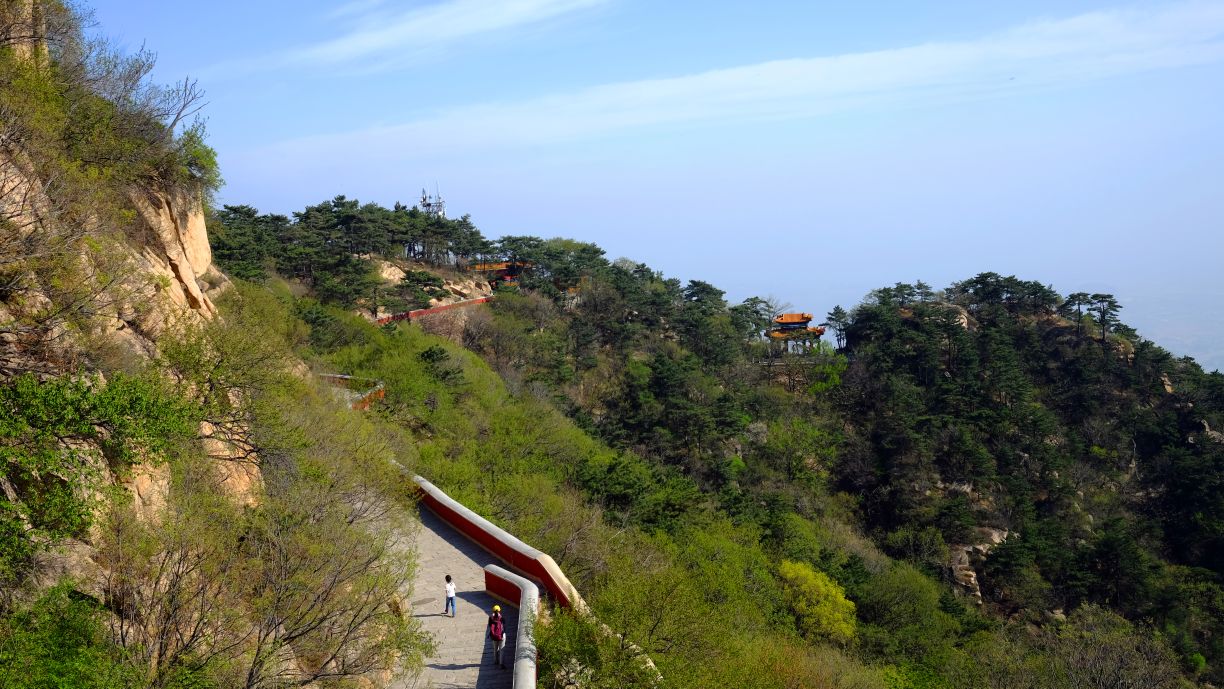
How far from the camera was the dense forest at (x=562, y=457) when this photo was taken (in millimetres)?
9141

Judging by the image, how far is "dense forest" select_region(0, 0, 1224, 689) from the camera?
9.14 meters

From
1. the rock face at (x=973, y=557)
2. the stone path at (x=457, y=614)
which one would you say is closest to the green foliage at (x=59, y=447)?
the stone path at (x=457, y=614)

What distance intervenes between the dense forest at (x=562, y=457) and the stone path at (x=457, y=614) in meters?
0.78

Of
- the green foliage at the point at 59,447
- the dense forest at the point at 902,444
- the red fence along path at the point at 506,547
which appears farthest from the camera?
the dense forest at the point at 902,444

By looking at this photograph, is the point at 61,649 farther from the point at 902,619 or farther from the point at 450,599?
the point at 902,619

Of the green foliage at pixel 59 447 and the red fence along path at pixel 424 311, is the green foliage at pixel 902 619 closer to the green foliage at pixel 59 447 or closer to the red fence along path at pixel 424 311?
the red fence along path at pixel 424 311

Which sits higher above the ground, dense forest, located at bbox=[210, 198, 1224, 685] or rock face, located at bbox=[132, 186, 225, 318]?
rock face, located at bbox=[132, 186, 225, 318]

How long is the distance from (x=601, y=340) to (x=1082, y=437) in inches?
1105

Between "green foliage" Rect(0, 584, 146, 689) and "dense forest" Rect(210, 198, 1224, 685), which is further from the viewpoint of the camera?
"dense forest" Rect(210, 198, 1224, 685)

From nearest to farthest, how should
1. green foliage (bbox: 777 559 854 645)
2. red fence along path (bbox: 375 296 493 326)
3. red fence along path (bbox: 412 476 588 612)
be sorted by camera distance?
red fence along path (bbox: 412 476 588 612) → green foliage (bbox: 777 559 854 645) → red fence along path (bbox: 375 296 493 326)

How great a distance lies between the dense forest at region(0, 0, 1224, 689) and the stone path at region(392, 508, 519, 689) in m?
0.78

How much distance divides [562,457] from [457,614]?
14.2 meters

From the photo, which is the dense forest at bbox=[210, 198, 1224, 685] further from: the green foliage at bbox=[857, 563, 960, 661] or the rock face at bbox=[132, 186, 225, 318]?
the rock face at bbox=[132, 186, 225, 318]

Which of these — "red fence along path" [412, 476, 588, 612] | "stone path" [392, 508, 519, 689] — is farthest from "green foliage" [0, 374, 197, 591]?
"red fence along path" [412, 476, 588, 612]
